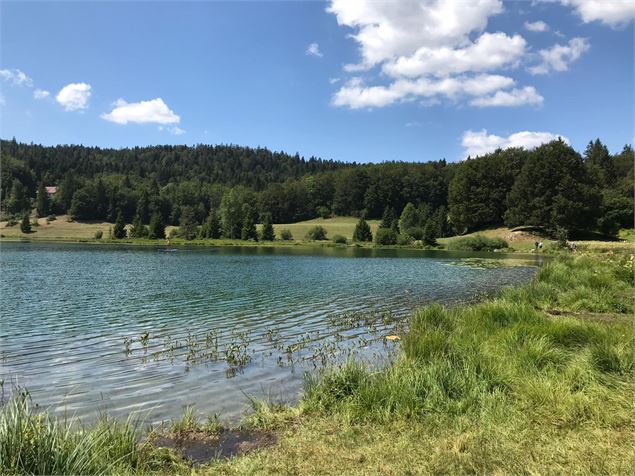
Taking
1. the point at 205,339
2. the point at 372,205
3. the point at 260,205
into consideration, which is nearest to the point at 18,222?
the point at 260,205

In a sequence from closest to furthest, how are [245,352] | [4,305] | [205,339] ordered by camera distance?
1. [245,352]
2. [205,339]
3. [4,305]

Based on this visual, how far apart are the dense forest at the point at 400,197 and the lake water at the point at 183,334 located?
53.0 meters

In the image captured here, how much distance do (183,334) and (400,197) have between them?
470ft

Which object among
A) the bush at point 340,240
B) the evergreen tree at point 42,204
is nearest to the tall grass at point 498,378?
the bush at point 340,240

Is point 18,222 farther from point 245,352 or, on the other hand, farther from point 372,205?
point 245,352

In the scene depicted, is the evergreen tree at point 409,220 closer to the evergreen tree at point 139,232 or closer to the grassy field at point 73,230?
the grassy field at point 73,230

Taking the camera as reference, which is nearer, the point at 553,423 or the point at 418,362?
the point at 553,423

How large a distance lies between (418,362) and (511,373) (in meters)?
1.68

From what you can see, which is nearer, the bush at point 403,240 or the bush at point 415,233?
the bush at point 403,240

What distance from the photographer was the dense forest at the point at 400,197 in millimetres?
90438

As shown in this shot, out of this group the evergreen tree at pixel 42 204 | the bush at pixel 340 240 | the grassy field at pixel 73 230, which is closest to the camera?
the bush at pixel 340 240

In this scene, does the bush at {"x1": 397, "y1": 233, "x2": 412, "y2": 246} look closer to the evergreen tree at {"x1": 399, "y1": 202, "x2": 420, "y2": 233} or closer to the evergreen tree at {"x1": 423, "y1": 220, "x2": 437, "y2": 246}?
the evergreen tree at {"x1": 423, "y1": 220, "x2": 437, "y2": 246}

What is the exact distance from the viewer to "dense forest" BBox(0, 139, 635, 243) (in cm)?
9044

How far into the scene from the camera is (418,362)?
9.32 meters
